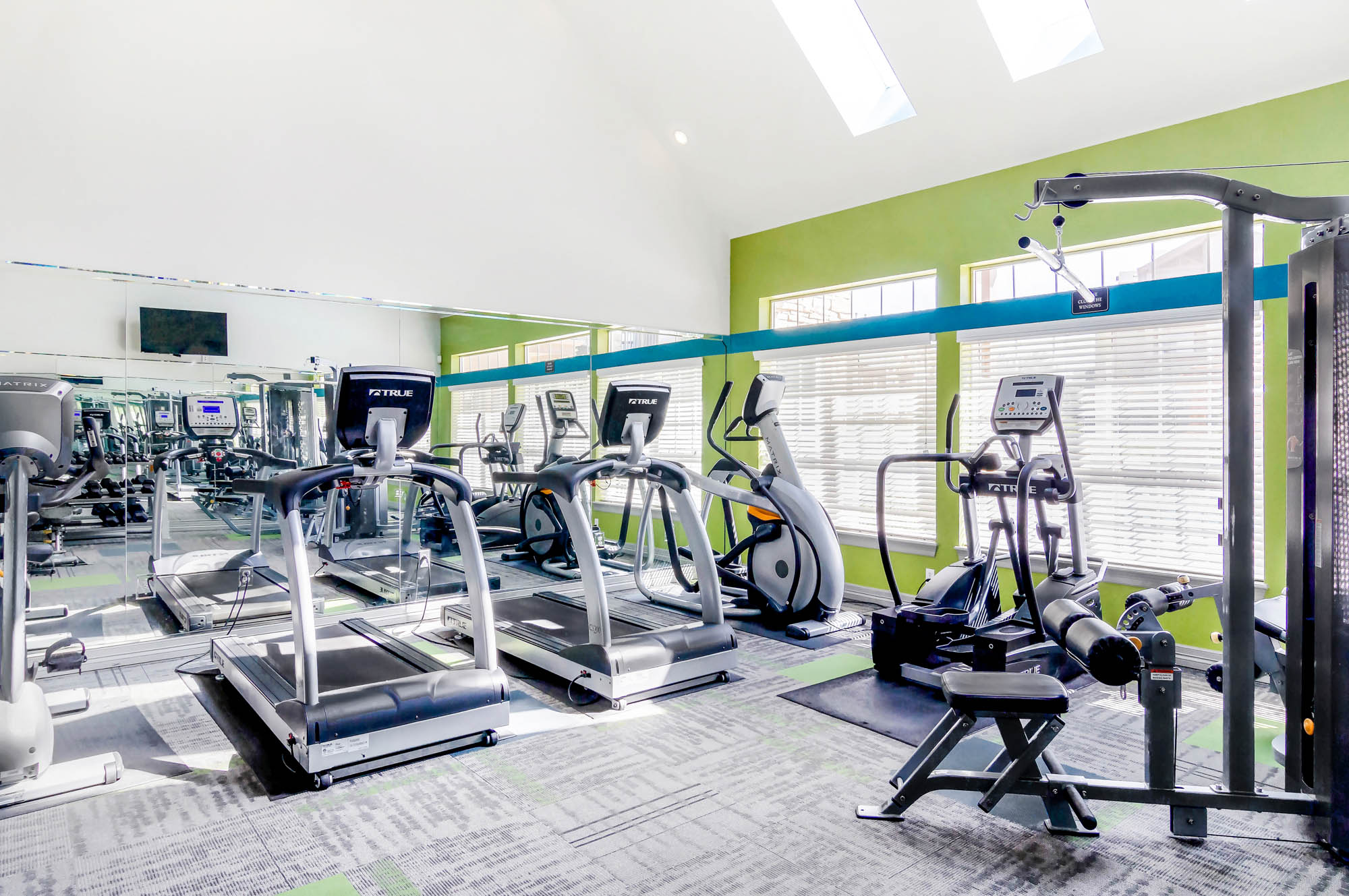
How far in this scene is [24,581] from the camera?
2.86 m

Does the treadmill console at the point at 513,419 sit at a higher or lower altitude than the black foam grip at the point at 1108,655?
higher

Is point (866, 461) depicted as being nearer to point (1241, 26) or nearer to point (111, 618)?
point (1241, 26)

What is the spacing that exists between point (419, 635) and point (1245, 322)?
4513mm

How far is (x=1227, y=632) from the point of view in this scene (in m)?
2.48

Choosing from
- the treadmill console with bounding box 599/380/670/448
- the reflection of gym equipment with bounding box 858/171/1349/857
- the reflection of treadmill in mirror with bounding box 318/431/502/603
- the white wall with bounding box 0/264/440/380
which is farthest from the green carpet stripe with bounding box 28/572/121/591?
the reflection of gym equipment with bounding box 858/171/1349/857

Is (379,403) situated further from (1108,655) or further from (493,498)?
(493,498)

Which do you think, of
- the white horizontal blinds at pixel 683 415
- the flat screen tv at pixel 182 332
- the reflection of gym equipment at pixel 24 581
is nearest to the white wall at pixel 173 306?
the flat screen tv at pixel 182 332

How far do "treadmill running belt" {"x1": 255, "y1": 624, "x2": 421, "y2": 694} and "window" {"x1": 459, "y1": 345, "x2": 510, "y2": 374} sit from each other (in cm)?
210

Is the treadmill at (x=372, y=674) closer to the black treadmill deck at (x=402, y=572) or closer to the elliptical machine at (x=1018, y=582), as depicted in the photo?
the black treadmill deck at (x=402, y=572)

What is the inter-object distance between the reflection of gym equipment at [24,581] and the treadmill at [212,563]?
4.98 ft

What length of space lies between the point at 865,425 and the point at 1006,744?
3753 millimetres

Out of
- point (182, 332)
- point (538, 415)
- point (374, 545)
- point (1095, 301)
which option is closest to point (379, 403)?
point (182, 332)

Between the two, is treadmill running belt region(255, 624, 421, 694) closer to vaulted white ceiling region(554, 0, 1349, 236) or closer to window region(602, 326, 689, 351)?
window region(602, 326, 689, 351)

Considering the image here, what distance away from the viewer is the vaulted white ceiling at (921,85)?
3971mm
